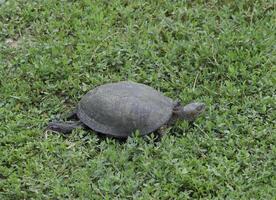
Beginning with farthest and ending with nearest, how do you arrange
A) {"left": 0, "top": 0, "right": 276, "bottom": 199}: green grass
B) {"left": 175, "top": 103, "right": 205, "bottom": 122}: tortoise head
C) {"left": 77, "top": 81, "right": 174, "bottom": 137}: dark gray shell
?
{"left": 175, "top": 103, "right": 205, "bottom": 122}: tortoise head < {"left": 77, "top": 81, "right": 174, "bottom": 137}: dark gray shell < {"left": 0, "top": 0, "right": 276, "bottom": 199}: green grass

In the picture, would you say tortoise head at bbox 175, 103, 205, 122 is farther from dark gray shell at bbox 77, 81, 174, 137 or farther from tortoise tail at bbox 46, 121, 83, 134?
tortoise tail at bbox 46, 121, 83, 134

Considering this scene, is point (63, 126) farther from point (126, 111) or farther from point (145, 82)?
point (145, 82)

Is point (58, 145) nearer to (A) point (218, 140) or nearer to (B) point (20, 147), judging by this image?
(B) point (20, 147)

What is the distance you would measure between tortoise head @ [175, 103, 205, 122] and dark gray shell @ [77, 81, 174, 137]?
0.28ft

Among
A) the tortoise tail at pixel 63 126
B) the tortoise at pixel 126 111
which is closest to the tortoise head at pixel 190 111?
the tortoise at pixel 126 111

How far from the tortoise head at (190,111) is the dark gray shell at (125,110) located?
0.28ft

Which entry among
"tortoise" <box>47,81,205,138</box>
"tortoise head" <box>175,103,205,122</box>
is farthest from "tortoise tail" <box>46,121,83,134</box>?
"tortoise head" <box>175,103,205,122</box>

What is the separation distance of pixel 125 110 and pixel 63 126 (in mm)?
553

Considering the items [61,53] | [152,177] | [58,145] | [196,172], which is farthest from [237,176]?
[61,53]

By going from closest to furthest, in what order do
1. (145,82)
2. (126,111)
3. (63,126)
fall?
(126,111)
(63,126)
(145,82)

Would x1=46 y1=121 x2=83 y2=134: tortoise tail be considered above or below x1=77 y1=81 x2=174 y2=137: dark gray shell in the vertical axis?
below

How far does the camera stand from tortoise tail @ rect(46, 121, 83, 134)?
4.93 metres

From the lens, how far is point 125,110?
188 inches

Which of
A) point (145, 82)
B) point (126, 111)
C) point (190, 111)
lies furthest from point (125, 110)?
point (145, 82)
